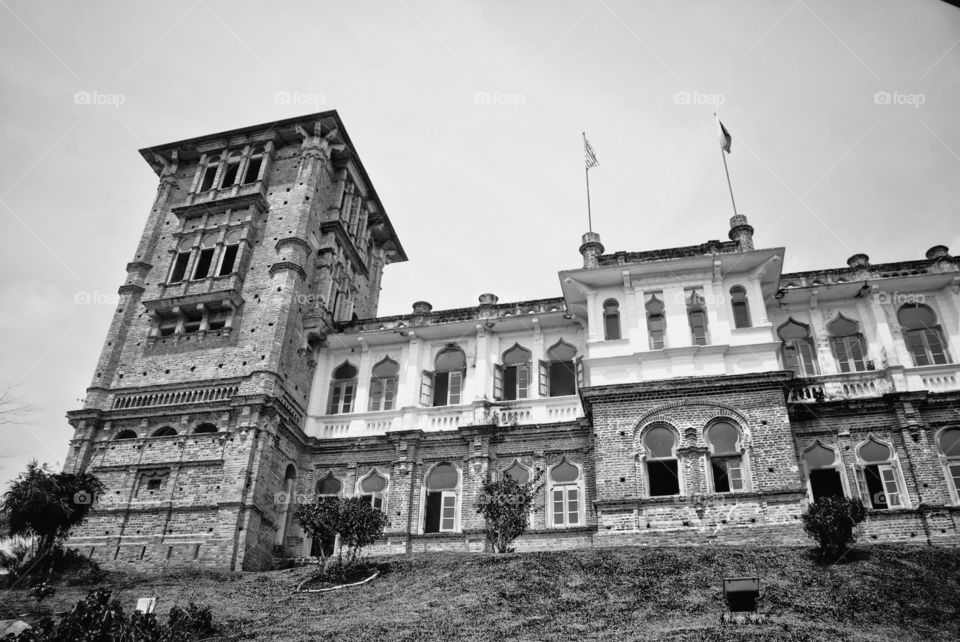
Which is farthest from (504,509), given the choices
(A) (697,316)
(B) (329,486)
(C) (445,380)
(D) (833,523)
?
(A) (697,316)

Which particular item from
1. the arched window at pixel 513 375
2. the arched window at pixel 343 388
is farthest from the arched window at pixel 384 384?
the arched window at pixel 513 375

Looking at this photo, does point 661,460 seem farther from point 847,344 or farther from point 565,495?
point 847,344

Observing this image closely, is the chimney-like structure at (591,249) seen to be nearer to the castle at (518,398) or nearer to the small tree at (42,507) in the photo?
the castle at (518,398)

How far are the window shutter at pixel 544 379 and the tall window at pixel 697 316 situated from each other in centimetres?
565

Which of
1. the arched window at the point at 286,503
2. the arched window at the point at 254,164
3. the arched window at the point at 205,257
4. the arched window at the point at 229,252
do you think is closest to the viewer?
the arched window at the point at 286,503

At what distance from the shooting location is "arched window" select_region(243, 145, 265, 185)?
34422 mm

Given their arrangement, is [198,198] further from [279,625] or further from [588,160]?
[279,625]

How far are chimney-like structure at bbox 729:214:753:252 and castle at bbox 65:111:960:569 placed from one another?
0.11m

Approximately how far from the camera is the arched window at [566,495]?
25109 mm

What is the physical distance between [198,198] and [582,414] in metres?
19.2

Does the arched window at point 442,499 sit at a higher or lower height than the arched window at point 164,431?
lower

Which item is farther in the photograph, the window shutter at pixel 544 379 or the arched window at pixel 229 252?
the arched window at pixel 229 252

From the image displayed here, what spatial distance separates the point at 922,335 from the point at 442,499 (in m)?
17.1

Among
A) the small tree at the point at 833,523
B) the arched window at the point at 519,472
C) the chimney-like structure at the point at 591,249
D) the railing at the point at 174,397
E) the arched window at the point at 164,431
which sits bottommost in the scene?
the small tree at the point at 833,523
